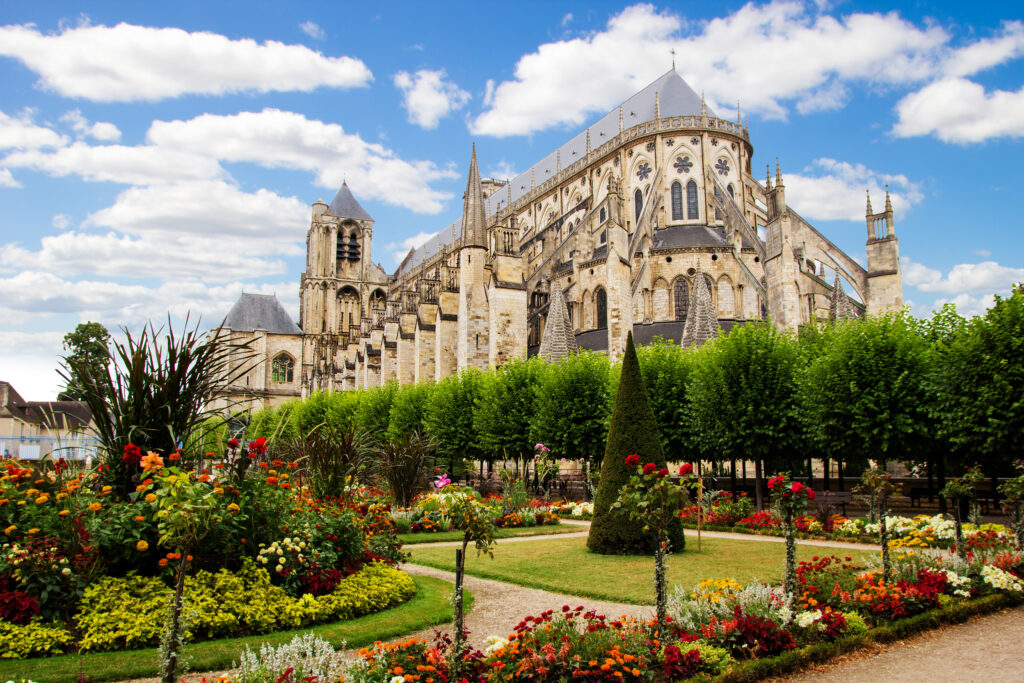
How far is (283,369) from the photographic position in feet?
210

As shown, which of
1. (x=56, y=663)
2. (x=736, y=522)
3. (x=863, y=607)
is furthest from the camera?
(x=736, y=522)

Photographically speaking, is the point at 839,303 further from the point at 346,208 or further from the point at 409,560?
the point at 346,208

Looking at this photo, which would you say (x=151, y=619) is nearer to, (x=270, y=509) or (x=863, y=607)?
(x=270, y=509)

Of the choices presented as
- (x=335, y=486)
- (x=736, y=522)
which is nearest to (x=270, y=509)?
(x=335, y=486)

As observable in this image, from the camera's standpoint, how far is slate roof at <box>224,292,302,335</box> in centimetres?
6338

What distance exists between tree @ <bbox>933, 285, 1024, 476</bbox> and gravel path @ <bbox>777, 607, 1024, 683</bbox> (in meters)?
8.55

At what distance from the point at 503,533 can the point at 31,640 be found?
11.0 meters

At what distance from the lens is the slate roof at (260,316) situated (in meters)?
63.4

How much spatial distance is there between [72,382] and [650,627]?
7.00 meters

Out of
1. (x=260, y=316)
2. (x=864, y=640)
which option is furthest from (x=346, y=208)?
(x=864, y=640)

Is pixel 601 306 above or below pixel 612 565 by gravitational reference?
above

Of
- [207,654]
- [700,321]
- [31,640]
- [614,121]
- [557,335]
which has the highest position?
[614,121]

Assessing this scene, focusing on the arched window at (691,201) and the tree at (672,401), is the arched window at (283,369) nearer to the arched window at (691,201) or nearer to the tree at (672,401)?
the arched window at (691,201)

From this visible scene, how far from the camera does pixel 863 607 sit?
7.87 m
